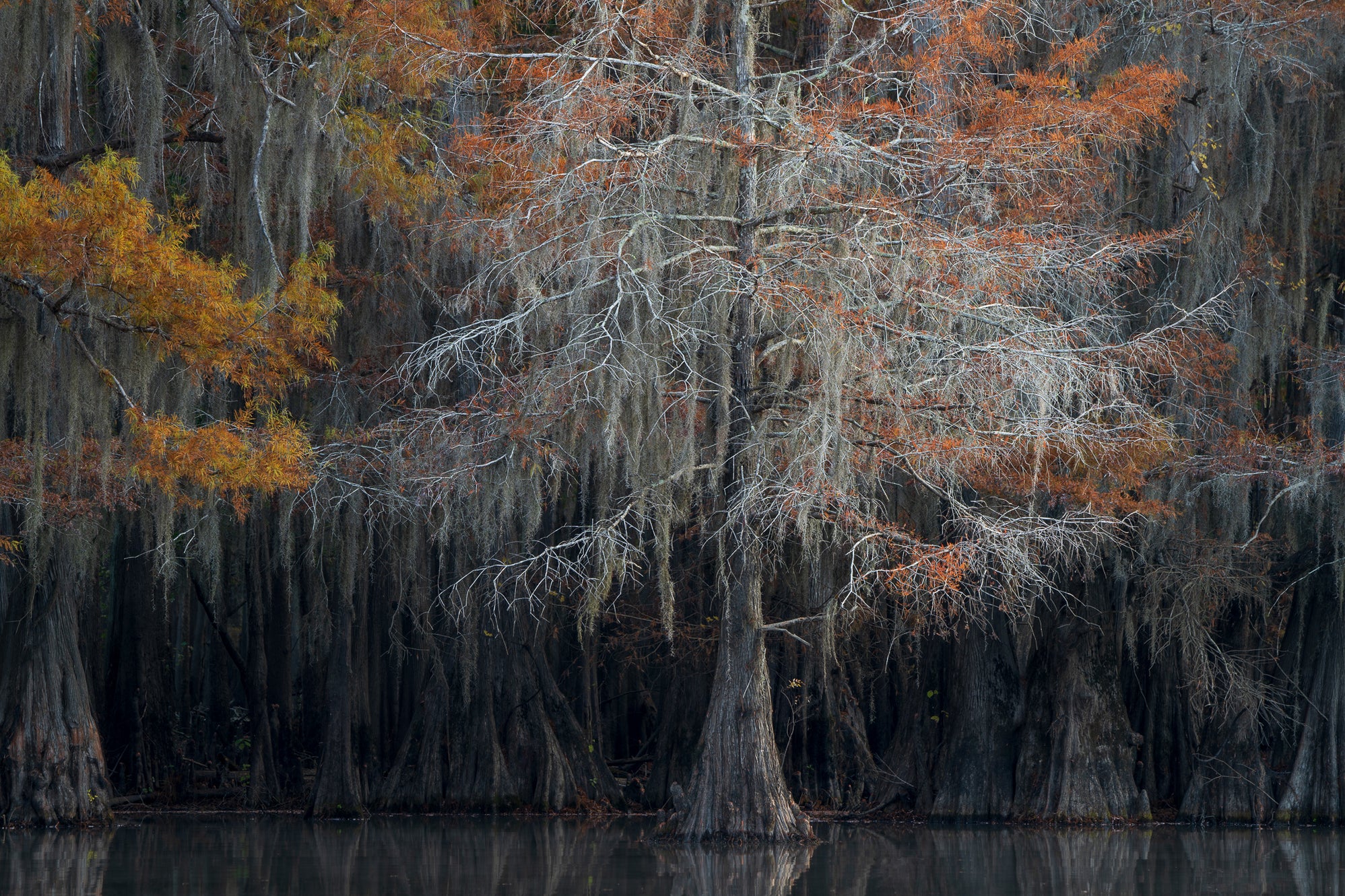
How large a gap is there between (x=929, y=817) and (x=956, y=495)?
3585 mm

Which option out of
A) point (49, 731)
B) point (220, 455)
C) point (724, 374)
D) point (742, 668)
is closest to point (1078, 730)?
point (742, 668)

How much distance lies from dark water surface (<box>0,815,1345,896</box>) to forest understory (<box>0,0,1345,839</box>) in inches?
37.1

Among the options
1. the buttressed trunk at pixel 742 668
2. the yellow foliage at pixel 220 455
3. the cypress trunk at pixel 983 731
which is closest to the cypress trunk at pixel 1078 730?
the cypress trunk at pixel 983 731

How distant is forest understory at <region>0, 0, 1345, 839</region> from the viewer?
35.4ft

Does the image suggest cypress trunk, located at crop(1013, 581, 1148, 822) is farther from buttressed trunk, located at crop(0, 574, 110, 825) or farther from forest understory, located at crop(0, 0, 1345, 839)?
buttressed trunk, located at crop(0, 574, 110, 825)

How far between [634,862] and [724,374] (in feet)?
11.7

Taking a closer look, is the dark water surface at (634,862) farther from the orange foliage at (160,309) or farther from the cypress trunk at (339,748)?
the orange foliage at (160,309)

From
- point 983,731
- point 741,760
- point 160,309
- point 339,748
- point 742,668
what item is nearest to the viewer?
point 160,309

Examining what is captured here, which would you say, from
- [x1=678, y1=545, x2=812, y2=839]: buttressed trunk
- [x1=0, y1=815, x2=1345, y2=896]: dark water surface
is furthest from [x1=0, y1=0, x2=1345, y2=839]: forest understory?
[x1=0, y1=815, x2=1345, y2=896]: dark water surface

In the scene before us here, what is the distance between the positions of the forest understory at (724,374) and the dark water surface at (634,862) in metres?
0.94

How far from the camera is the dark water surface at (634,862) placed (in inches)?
328

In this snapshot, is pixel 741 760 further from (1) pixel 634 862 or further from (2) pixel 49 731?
(2) pixel 49 731

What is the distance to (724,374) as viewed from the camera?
1127 cm

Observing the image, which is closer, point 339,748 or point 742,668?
point 742,668
